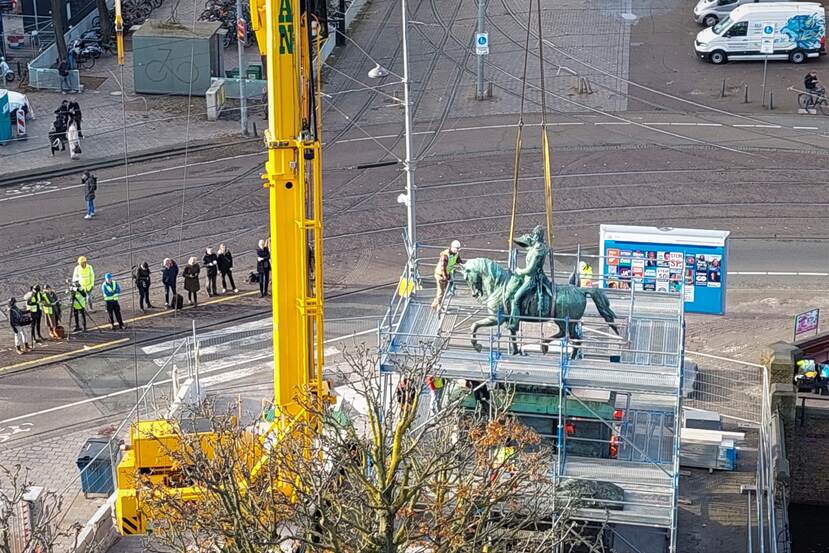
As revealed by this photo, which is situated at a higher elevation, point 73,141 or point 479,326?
point 73,141

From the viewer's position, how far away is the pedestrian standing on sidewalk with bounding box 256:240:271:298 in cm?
4688

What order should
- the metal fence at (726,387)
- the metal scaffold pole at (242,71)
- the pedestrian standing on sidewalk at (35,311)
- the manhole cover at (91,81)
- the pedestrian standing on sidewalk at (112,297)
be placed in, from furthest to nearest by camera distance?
1. the manhole cover at (91,81)
2. the metal scaffold pole at (242,71)
3. the pedestrian standing on sidewalk at (112,297)
4. the pedestrian standing on sidewalk at (35,311)
5. the metal fence at (726,387)

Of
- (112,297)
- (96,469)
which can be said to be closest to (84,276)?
(112,297)

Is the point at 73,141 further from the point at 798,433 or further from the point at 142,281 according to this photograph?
the point at 798,433

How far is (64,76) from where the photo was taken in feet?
215

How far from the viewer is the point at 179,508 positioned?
92.4ft

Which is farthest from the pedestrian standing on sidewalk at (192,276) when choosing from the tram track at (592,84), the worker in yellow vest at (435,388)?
the tram track at (592,84)

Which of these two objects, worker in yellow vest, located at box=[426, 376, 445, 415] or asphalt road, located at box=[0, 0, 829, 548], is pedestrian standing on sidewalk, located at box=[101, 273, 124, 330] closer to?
asphalt road, located at box=[0, 0, 829, 548]

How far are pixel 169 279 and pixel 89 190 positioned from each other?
802 centimetres

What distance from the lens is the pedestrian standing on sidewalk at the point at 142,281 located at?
150 ft

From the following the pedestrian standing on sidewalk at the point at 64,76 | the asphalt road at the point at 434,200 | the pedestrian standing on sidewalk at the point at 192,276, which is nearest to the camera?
the pedestrian standing on sidewalk at the point at 192,276

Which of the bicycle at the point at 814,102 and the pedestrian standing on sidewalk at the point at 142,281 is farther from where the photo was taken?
the bicycle at the point at 814,102

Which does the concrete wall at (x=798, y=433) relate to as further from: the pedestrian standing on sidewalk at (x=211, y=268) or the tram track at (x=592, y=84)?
the tram track at (x=592, y=84)

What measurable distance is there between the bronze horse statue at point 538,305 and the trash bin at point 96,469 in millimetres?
9448
